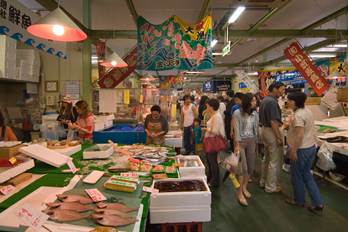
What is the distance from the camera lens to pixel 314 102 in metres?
7.19

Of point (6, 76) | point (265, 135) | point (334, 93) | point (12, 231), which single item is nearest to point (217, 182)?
point (265, 135)

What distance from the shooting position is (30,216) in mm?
1085

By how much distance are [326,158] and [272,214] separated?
189cm

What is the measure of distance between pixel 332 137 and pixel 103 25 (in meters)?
7.98

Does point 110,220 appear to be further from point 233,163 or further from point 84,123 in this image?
point 84,123

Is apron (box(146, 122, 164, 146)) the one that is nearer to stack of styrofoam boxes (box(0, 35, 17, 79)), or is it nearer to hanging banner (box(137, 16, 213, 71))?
hanging banner (box(137, 16, 213, 71))

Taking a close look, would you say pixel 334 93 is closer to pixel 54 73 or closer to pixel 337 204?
pixel 337 204

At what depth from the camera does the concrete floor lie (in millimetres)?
2756

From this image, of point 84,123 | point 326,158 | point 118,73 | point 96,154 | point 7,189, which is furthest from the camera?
point 118,73

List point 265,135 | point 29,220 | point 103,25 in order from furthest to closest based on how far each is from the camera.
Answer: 1. point 103,25
2. point 265,135
3. point 29,220

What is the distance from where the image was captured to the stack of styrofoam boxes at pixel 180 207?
1981 millimetres

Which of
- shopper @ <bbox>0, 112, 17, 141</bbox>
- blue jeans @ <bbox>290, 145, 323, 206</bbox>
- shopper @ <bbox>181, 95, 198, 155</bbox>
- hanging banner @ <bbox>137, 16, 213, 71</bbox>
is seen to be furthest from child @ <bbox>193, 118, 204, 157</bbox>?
shopper @ <bbox>0, 112, 17, 141</bbox>

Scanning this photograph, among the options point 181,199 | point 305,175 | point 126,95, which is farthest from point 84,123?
point 305,175

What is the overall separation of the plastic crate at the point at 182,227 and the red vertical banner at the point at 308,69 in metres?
6.65
